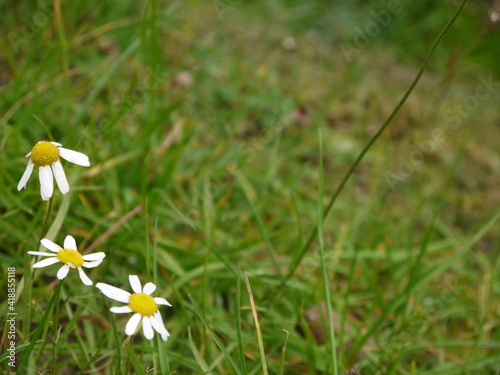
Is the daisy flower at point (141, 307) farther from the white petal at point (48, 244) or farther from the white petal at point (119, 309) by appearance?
the white petal at point (48, 244)

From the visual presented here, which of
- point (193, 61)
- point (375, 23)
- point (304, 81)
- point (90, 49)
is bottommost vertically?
point (90, 49)

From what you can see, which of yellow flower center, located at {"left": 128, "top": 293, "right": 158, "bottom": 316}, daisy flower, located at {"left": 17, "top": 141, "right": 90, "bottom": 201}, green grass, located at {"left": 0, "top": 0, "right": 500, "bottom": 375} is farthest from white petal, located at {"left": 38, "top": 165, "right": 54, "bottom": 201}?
yellow flower center, located at {"left": 128, "top": 293, "right": 158, "bottom": 316}

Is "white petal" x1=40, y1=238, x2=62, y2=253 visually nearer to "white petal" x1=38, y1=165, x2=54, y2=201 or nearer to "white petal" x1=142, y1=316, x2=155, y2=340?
"white petal" x1=38, y1=165, x2=54, y2=201

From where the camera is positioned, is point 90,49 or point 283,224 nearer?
point 283,224

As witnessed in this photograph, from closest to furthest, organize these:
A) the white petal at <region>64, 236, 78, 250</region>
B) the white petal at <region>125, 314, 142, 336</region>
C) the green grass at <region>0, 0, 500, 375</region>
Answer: the white petal at <region>125, 314, 142, 336</region> → the white petal at <region>64, 236, 78, 250</region> → the green grass at <region>0, 0, 500, 375</region>

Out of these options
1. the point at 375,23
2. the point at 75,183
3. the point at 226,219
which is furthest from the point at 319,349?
the point at 375,23

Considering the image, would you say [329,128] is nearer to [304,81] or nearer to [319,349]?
[304,81]

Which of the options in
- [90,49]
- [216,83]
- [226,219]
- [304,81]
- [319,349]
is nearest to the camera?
[319,349]
